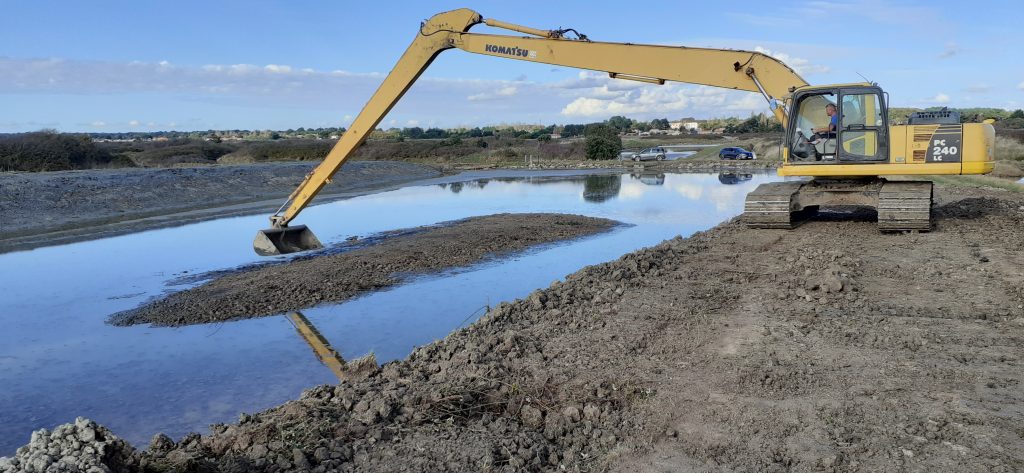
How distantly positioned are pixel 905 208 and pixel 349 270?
940cm

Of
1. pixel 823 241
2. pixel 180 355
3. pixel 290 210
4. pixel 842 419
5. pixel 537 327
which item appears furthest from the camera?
pixel 290 210

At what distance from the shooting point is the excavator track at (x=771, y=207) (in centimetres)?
1373

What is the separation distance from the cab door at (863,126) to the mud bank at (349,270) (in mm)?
6479

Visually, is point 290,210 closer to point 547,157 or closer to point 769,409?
point 769,409

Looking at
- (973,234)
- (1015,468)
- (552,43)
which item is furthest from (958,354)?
(552,43)

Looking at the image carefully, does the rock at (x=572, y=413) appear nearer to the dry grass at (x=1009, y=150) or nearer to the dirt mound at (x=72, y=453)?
the dirt mound at (x=72, y=453)

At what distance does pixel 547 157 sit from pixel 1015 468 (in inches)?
2233

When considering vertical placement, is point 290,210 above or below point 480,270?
above

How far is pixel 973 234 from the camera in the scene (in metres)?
12.9

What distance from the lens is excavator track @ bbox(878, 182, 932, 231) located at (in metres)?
12.7

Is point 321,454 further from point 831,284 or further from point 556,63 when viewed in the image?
point 556,63

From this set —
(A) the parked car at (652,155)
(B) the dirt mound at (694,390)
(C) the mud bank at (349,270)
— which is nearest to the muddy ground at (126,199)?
(C) the mud bank at (349,270)

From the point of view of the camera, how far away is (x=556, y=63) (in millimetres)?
13984

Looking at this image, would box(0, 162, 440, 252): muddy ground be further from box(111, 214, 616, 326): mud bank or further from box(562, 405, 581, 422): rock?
box(562, 405, 581, 422): rock
